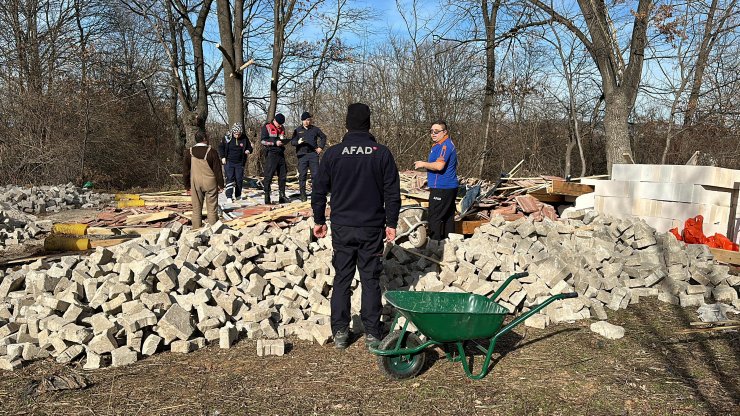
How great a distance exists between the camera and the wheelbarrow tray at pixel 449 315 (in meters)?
3.46

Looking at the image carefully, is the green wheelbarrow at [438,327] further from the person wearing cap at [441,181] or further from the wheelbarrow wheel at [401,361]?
the person wearing cap at [441,181]

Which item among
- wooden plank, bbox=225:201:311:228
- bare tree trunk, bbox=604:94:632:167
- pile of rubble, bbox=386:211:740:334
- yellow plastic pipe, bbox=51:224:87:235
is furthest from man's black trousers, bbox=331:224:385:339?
bare tree trunk, bbox=604:94:632:167

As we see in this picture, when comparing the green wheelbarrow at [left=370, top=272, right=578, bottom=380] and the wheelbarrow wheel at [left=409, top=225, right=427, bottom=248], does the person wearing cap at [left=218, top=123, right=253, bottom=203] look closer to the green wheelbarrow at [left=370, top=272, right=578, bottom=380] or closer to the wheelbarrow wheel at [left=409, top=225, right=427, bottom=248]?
the wheelbarrow wheel at [left=409, top=225, right=427, bottom=248]

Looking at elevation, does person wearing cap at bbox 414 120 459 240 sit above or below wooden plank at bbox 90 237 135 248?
above

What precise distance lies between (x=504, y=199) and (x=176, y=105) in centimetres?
1895

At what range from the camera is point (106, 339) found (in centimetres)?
418

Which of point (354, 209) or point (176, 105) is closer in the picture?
point (354, 209)

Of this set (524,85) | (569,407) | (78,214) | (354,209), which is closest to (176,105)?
(78,214)

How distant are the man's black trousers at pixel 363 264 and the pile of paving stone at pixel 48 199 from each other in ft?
35.1

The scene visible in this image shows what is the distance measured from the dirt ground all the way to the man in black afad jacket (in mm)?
549

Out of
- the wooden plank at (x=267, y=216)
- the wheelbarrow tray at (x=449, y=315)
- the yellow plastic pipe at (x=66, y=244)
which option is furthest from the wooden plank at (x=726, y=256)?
the yellow plastic pipe at (x=66, y=244)

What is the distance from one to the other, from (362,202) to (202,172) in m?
4.50

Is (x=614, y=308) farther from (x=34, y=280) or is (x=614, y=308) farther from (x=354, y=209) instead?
(x=34, y=280)

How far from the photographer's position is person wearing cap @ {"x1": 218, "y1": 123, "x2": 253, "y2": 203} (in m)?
10.7
